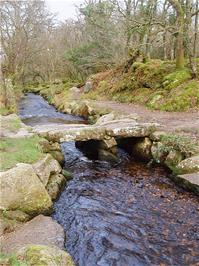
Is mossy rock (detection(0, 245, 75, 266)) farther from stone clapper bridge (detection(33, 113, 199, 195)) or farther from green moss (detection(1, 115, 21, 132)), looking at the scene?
green moss (detection(1, 115, 21, 132))

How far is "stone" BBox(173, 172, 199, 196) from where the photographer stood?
311 inches

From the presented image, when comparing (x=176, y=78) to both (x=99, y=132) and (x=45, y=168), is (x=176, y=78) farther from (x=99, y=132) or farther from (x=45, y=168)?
(x=45, y=168)

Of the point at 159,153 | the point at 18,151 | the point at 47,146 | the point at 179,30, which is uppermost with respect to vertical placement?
the point at 179,30

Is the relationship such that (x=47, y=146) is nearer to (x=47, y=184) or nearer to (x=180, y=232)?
(x=47, y=184)

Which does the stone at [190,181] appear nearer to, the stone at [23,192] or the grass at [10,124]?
the stone at [23,192]

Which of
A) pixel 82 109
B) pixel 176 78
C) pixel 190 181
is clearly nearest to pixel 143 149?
pixel 190 181

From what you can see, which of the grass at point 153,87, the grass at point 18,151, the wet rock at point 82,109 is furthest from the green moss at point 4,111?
the grass at point 18,151

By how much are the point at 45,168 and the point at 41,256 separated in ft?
12.2

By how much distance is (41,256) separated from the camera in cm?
466

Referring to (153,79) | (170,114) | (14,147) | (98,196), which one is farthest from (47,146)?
(153,79)

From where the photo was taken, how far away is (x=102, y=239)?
20.3 feet

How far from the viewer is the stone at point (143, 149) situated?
10.9 metres

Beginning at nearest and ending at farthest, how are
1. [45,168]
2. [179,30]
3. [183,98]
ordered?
1. [45,168]
2. [183,98]
3. [179,30]

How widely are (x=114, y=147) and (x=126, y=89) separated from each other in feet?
33.3
